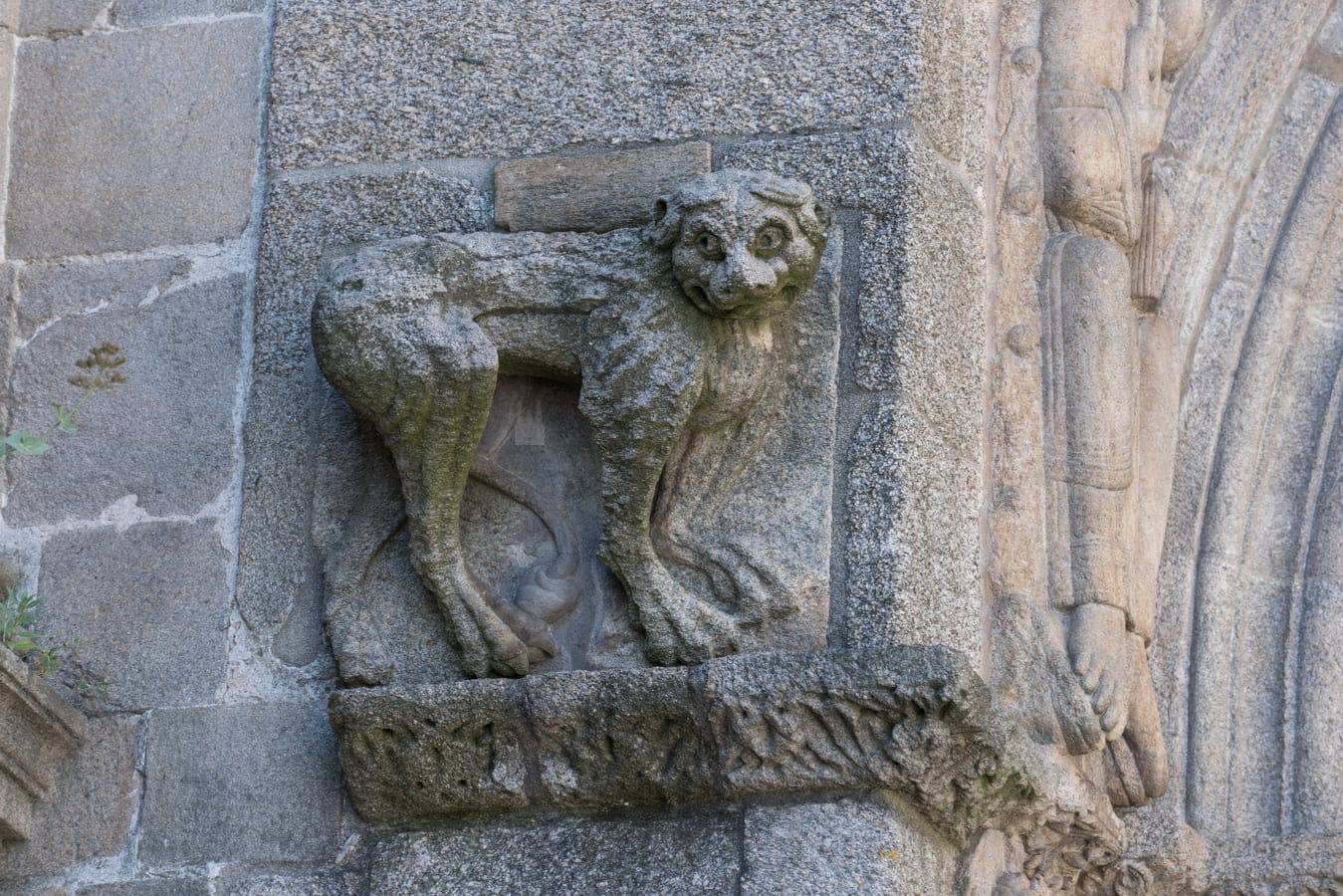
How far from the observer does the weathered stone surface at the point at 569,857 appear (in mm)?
3549

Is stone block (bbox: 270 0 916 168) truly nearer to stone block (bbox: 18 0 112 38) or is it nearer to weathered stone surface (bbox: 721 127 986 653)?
weathered stone surface (bbox: 721 127 986 653)

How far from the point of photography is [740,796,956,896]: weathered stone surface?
11.4 ft

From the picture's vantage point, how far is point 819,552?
3678 mm

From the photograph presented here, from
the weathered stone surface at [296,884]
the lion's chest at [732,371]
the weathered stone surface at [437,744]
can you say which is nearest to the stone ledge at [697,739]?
the weathered stone surface at [437,744]

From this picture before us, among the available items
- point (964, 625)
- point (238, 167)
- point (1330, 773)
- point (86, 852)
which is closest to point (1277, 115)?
point (1330, 773)

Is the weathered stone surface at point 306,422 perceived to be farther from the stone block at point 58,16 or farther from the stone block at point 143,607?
the stone block at point 58,16

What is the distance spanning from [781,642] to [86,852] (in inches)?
46.5

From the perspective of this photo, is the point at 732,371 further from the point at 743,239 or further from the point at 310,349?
the point at 310,349

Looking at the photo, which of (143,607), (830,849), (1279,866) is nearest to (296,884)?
(143,607)

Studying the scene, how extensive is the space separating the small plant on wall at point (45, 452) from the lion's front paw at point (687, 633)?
37.0 inches

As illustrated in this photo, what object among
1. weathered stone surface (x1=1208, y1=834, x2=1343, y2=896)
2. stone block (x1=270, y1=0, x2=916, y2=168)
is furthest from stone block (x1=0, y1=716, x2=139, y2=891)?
weathered stone surface (x1=1208, y1=834, x2=1343, y2=896)

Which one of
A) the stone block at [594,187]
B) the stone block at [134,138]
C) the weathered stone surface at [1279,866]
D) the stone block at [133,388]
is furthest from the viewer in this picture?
the weathered stone surface at [1279,866]

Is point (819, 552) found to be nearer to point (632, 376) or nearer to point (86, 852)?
point (632, 376)

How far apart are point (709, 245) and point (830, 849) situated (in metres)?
0.91
